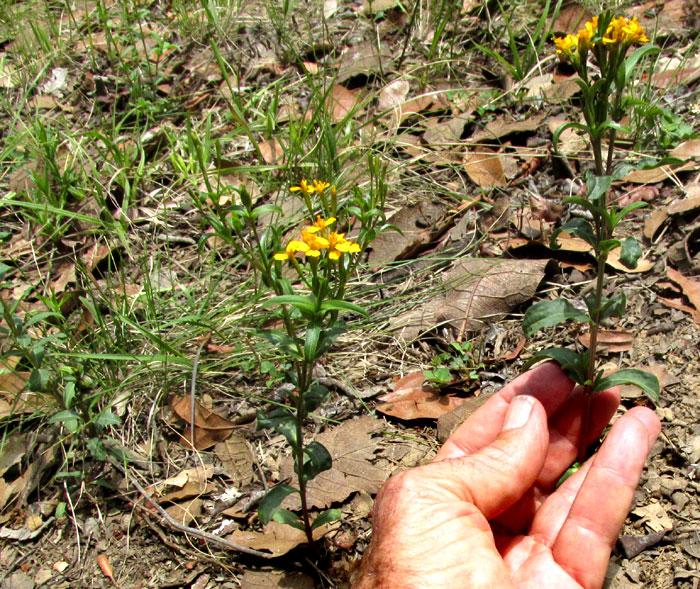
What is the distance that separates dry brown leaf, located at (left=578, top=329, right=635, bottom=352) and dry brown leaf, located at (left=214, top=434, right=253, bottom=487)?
60.0 inches

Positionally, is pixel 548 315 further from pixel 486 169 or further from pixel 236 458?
pixel 486 169

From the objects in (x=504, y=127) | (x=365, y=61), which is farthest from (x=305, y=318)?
(x=365, y=61)

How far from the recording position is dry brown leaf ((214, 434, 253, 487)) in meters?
2.59

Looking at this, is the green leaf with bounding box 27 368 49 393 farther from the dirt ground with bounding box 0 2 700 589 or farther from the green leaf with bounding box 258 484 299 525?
the green leaf with bounding box 258 484 299 525

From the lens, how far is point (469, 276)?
301 centimetres

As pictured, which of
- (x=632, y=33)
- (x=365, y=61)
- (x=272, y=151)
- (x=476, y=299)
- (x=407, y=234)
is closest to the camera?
(x=632, y=33)

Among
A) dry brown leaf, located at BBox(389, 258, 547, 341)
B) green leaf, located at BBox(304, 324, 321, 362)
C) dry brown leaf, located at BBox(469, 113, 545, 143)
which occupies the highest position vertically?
green leaf, located at BBox(304, 324, 321, 362)

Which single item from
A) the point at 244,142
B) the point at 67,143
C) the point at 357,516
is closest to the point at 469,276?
the point at 357,516

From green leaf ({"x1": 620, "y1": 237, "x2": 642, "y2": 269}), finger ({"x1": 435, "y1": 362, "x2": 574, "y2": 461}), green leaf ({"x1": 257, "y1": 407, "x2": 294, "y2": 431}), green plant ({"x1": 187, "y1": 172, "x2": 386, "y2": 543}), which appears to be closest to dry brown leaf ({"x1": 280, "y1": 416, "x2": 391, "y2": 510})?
green plant ({"x1": 187, "y1": 172, "x2": 386, "y2": 543})

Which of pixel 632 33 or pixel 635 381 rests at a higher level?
pixel 632 33

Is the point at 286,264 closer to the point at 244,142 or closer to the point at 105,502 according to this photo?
the point at 244,142

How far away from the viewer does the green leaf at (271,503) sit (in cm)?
199

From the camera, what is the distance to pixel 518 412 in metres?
2.15

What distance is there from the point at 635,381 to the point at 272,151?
2591mm
